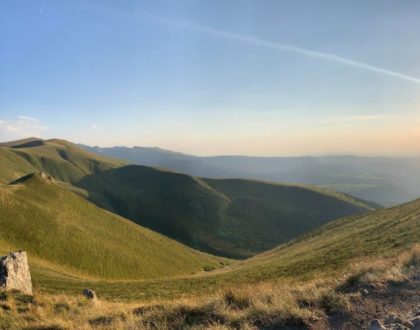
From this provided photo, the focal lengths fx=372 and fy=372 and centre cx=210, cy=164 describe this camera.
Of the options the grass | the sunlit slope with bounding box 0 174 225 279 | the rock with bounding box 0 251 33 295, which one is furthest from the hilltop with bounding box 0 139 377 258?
the grass

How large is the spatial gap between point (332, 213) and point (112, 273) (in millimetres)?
142038

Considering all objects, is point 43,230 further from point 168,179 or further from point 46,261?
point 168,179

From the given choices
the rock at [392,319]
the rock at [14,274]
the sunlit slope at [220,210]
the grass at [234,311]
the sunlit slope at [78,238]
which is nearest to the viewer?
the rock at [392,319]

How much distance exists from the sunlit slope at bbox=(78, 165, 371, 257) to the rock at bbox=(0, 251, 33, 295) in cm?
10188

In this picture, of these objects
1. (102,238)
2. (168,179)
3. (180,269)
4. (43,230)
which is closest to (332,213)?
(168,179)

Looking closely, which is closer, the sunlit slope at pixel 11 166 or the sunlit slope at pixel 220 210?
the sunlit slope at pixel 220 210

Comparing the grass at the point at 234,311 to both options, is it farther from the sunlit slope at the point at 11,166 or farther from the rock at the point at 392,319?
the sunlit slope at the point at 11,166

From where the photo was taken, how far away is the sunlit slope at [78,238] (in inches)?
2152

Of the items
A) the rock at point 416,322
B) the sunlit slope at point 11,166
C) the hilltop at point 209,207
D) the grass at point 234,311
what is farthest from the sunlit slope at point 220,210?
the rock at point 416,322

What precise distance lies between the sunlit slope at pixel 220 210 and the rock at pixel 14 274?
4011 inches

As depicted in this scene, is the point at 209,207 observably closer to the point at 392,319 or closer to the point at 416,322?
the point at 392,319

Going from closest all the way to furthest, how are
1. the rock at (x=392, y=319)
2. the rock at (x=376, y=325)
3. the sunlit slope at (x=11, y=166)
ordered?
the rock at (x=376, y=325) < the rock at (x=392, y=319) < the sunlit slope at (x=11, y=166)

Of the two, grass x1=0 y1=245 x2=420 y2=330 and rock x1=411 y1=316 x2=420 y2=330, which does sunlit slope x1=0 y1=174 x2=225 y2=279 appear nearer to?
grass x1=0 y1=245 x2=420 y2=330

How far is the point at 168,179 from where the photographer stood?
622ft
